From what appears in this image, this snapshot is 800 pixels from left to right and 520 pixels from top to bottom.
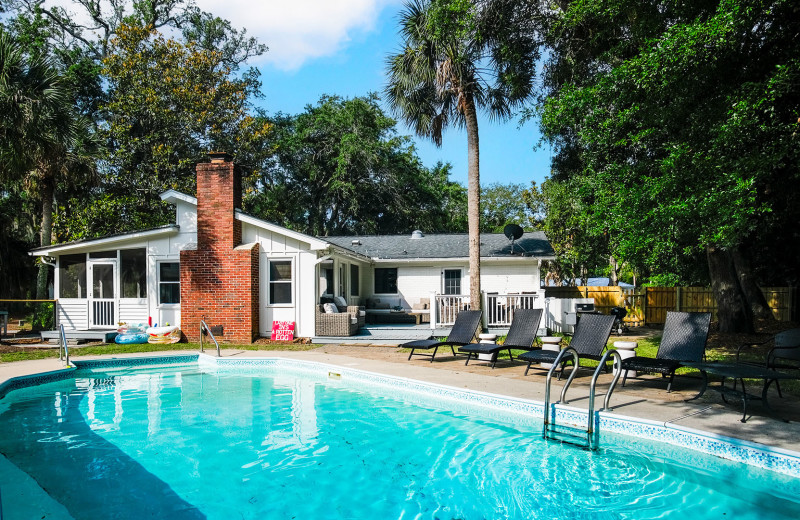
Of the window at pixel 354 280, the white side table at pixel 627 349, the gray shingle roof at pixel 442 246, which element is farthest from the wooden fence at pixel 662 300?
the white side table at pixel 627 349

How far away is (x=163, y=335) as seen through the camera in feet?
49.5

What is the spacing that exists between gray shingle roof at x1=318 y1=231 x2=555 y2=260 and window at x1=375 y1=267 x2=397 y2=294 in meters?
0.74

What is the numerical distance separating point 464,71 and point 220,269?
922cm

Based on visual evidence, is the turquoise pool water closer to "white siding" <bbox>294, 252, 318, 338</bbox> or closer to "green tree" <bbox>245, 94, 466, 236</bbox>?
"white siding" <bbox>294, 252, 318, 338</bbox>

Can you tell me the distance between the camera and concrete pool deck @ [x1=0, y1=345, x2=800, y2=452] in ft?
18.2

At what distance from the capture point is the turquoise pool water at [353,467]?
4656mm

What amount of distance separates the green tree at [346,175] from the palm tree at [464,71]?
15234mm

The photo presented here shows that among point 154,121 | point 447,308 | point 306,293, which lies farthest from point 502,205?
point 306,293

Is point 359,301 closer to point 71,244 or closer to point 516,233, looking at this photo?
point 516,233

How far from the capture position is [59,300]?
16.4 meters

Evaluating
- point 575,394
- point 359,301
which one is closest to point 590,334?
point 575,394

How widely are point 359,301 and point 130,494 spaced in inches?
609

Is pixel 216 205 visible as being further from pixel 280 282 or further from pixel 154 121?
pixel 154 121

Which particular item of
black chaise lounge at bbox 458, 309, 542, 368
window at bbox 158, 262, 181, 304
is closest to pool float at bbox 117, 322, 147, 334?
window at bbox 158, 262, 181, 304
